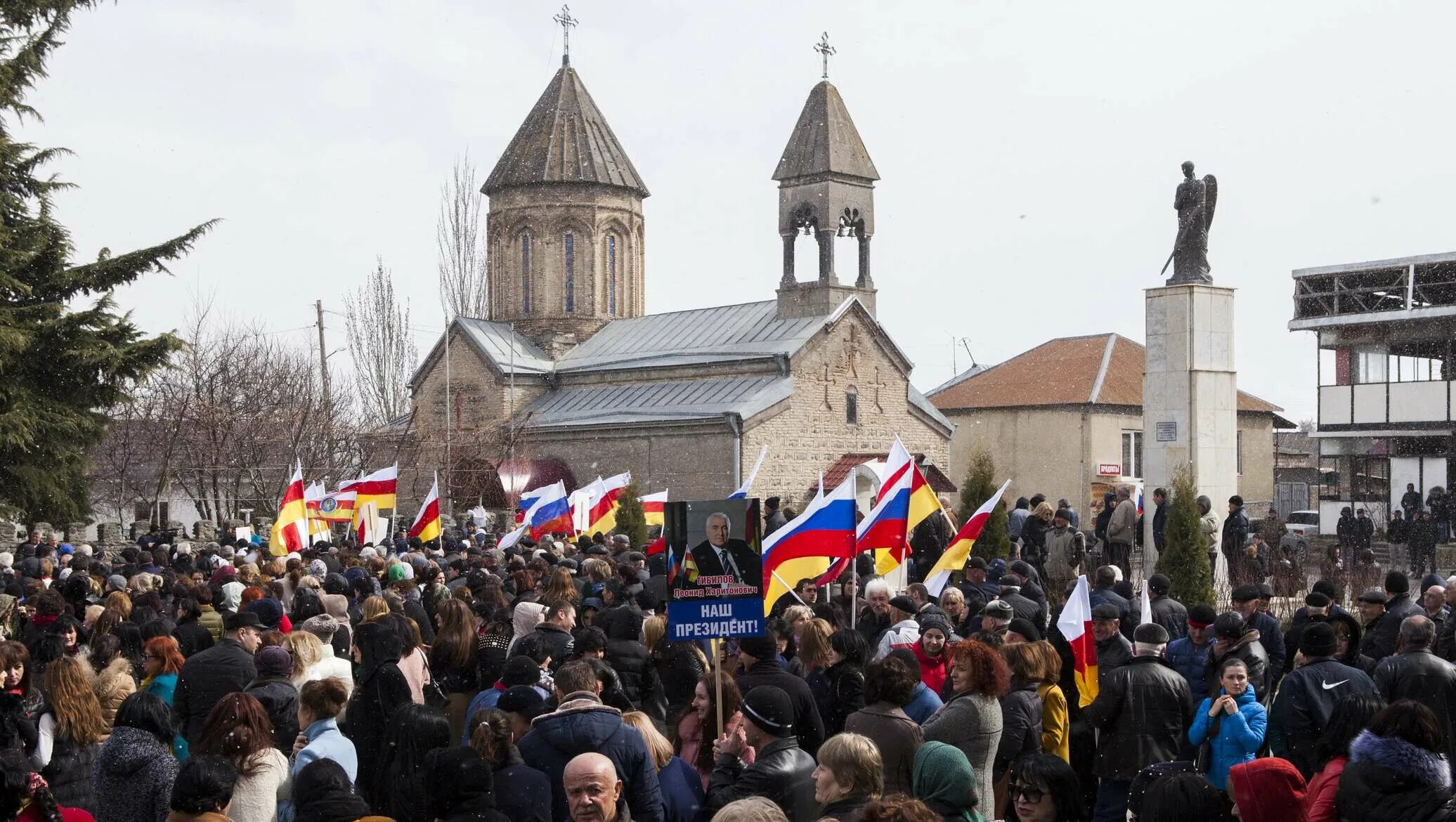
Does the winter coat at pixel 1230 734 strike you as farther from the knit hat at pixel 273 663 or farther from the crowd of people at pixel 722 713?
the knit hat at pixel 273 663

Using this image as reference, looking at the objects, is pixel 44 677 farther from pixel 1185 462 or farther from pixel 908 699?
pixel 1185 462

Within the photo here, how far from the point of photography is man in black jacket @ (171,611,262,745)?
8305 millimetres

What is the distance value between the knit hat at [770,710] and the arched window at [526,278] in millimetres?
46784

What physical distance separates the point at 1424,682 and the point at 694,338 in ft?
137

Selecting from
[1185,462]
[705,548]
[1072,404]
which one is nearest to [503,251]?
[1072,404]

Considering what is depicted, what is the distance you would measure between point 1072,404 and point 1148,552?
101 feet

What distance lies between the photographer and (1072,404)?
1987 inches

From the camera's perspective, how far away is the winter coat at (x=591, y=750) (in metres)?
6.40

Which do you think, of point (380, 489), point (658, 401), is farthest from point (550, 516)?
point (658, 401)

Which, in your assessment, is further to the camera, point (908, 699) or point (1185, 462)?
point (1185, 462)

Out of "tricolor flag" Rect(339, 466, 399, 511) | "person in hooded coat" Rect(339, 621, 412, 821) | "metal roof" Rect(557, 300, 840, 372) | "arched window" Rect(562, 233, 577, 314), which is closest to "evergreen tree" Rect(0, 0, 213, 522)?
"tricolor flag" Rect(339, 466, 399, 511)

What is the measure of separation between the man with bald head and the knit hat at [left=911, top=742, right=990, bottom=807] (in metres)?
1.17

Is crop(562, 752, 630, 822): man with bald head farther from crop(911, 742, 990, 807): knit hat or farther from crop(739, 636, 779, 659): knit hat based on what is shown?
crop(739, 636, 779, 659): knit hat

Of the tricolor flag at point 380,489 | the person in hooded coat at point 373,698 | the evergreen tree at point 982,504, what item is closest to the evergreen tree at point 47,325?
the tricolor flag at point 380,489
